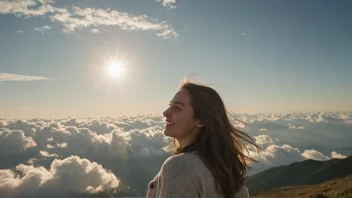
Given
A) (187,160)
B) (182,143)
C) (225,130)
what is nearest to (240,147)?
(225,130)

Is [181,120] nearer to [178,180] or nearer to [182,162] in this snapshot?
[182,162]

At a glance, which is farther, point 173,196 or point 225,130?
point 225,130

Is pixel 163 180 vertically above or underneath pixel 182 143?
underneath

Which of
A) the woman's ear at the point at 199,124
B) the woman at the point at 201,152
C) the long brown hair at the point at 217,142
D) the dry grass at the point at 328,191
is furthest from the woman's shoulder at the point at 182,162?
the dry grass at the point at 328,191

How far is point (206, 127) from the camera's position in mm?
4238

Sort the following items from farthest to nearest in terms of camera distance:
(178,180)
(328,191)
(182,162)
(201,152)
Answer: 1. (328,191)
2. (201,152)
3. (182,162)
4. (178,180)

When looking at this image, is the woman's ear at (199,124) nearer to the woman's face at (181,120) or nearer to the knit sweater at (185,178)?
the woman's face at (181,120)

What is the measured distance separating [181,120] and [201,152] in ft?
2.27

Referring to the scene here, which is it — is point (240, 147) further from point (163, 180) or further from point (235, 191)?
point (163, 180)

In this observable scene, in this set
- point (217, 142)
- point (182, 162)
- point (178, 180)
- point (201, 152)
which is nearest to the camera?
point (178, 180)

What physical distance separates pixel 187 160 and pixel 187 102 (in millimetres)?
1160

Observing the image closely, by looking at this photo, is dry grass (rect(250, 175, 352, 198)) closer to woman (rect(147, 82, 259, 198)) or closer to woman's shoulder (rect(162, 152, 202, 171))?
woman (rect(147, 82, 259, 198))

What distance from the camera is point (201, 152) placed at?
389cm

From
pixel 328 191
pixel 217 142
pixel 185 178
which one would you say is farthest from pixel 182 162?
pixel 328 191
